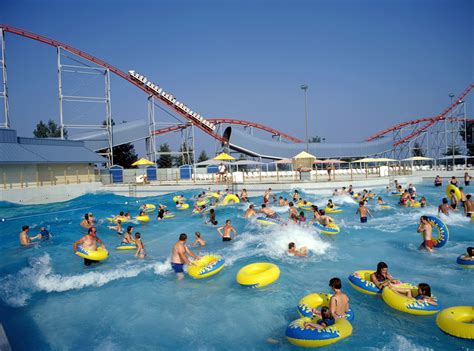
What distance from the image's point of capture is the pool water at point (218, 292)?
17.0 ft

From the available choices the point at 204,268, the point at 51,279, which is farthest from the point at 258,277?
the point at 51,279

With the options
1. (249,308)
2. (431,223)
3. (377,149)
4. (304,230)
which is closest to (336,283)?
(249,308)

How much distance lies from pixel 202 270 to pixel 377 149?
3720 centimetres

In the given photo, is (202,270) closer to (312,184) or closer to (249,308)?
(249,308)

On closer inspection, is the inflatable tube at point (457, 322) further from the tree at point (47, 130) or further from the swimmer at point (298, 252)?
the tree at point (47, 130)

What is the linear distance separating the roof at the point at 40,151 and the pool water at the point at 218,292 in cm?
1125

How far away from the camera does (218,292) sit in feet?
22.3

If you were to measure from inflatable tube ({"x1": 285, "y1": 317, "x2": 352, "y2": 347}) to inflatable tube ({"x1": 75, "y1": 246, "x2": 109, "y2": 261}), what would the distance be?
548 centimetres

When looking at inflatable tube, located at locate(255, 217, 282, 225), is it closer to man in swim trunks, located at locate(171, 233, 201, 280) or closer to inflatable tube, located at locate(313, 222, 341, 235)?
inflatable tube, located at locate(313, 222, 341, 235)

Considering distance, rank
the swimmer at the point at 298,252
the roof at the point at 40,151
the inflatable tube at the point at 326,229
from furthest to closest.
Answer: the roof at the point at 40,151 < the inflatable tube at the point at 326,229 < the swimmer at the point at 298,252

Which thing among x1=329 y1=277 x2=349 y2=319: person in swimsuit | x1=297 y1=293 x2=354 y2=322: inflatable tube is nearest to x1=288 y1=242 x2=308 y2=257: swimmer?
x1=297 y1=293 x2=354 y2=322: inflatable tube

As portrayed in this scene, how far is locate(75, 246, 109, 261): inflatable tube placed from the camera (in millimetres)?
8039

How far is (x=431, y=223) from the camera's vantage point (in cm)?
820

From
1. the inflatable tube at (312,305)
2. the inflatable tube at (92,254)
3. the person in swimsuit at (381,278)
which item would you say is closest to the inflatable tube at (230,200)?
the inflatable tube at (92,254)
